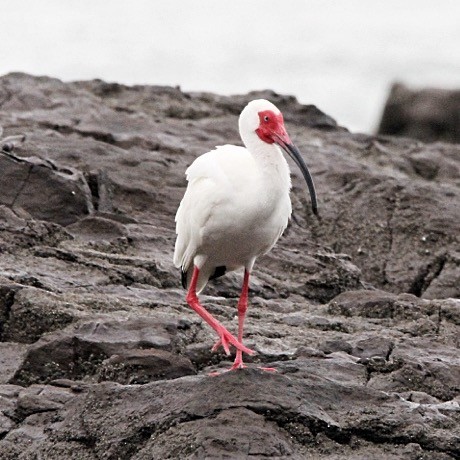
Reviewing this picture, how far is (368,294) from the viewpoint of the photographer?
13.3 metres

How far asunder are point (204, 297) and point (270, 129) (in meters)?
2.78

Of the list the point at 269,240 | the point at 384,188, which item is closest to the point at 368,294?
the point at 269,240

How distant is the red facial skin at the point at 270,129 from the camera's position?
10875mm

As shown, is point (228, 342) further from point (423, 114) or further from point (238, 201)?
point (423, 114)

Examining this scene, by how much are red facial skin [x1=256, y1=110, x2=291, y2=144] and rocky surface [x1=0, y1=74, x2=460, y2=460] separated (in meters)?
1.75

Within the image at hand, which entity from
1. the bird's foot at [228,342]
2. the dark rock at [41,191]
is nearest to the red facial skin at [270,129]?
the bird's foot at [228,342]

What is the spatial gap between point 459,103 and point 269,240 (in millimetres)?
17112

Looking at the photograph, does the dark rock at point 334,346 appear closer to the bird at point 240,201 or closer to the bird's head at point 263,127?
the bird at point 240,201

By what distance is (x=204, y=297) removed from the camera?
43.4ft

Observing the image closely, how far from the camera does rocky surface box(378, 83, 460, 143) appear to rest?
27.0 m

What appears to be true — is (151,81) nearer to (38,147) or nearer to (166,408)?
(38,147)

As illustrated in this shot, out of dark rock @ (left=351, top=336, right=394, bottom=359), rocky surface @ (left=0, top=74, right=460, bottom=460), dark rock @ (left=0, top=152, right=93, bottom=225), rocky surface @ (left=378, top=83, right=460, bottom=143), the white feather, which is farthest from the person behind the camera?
rocky surface @ (left=378, top=83, right=460, bottom=143)

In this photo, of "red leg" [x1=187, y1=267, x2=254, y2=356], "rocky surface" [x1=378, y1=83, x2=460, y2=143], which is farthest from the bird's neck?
"rocky surface" [x1=378, y1=83, x2=460, y2=143]

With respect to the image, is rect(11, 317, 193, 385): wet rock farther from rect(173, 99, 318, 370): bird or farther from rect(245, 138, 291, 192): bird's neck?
rect(245, 138, 291, 192): bird's neck
